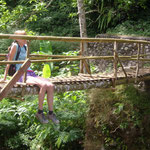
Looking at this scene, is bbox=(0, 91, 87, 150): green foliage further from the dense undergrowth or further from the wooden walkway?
the wooden walkway

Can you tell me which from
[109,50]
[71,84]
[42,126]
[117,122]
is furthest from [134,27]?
[71,84]

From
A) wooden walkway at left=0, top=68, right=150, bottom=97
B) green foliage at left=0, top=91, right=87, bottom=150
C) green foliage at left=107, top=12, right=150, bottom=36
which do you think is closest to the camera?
wooden walkway at left=0, top=68, right=150, bottom=97

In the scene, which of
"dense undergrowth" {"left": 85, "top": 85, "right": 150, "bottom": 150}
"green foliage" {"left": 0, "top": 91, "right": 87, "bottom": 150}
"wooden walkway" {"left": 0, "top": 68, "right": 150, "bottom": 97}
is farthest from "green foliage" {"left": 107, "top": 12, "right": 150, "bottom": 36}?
"wooden walkway" {"left": 0, "top": 68, "right": 150, "bottom": 97}

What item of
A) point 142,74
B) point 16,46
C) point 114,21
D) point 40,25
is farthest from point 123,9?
point 16,46

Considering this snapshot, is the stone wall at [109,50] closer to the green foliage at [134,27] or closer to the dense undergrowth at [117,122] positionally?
the green foliage at [134,27]

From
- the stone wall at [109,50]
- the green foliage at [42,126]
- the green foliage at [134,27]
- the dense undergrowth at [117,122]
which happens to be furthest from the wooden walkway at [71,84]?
the green foliage at [134,27]

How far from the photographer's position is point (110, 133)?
225 inches

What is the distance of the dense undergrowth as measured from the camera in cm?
564

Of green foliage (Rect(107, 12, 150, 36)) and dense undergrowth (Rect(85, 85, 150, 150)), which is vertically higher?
green foliage (Rect(107, 12, 150, 36))

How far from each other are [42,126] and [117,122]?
5.48 ft

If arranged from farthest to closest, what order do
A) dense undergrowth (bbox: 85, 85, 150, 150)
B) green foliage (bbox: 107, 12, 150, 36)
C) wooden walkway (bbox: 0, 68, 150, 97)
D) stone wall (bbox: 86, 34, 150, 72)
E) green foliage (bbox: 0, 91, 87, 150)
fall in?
green foliage (bbox: 107, 12, 150, 36) < stone wall (bbox: 86, 34, 150, 72) < green foliage (bbox: 0, 91, 87, 150) < dense undergrowth (bbox: 85, 85, 150, 150) < wooden walkway (bbox: 0, 68, 150, 97)

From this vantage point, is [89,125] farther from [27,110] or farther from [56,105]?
[27,110]

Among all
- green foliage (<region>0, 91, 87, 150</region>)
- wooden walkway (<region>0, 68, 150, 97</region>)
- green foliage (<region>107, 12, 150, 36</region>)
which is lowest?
green foliage (<region>0, 91, 87, 150</region>)

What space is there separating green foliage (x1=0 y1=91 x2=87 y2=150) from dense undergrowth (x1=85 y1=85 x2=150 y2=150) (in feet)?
1.06
